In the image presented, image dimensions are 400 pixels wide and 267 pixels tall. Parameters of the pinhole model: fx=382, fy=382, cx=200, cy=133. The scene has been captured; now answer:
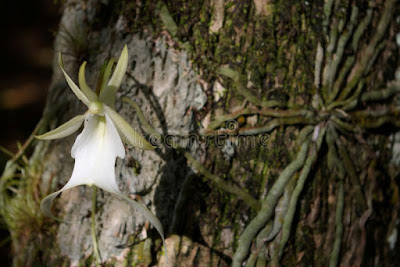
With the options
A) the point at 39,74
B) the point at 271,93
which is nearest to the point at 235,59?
the point at 271,93

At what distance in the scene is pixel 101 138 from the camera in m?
0.74

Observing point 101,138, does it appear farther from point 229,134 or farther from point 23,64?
point 23,64

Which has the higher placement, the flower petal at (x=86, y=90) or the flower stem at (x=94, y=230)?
the flower petal at (x=86, y=90)

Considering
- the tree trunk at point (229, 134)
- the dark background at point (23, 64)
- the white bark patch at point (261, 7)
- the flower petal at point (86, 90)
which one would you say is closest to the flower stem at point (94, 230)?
the tree trunk at point (229, 134)

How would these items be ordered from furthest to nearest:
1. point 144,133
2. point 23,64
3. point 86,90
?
point 23,64 → point 144,133 → point 86,90

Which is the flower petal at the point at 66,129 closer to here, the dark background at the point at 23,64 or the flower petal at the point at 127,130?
the flower petal at the point at 127,130

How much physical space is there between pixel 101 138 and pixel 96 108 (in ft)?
0.22

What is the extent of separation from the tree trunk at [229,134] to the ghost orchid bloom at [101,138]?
0.59ft

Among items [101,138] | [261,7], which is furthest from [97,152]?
[261,7]

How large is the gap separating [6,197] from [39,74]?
1861mm

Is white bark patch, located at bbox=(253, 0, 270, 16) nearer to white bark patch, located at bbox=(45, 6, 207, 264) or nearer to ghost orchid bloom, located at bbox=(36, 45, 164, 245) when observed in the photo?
white bark patch, located at bbox=(45, 6, 207, 264)

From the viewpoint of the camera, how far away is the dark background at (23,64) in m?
2.60

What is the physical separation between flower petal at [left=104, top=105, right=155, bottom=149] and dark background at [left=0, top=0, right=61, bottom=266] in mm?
2062

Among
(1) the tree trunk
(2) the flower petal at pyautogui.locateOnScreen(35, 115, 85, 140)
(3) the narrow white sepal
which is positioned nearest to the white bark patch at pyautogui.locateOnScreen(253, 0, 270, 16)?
(1) the tree trunk
